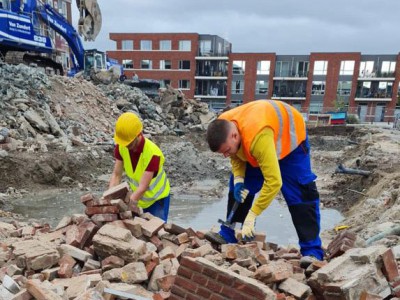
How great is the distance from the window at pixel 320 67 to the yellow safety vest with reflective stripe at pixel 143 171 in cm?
3811

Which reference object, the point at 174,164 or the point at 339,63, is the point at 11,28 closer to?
the point at 174,164

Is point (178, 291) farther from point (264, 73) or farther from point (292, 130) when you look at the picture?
point (264, 73)

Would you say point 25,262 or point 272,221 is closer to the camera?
point 25,262

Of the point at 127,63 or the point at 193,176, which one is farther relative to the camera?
the point at 127,63

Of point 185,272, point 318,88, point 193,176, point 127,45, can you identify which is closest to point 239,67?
point 318,88

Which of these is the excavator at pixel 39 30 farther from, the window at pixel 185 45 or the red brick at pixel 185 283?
the window at pixel 185 45

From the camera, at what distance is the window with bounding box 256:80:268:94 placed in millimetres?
39781

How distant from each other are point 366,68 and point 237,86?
46.0 feet

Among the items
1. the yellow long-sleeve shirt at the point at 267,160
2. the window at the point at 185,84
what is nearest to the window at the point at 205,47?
the window at the point at 185,84

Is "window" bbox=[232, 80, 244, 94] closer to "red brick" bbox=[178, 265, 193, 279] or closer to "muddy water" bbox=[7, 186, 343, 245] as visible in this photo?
"muddy water" bbox=[7, 186, 343, 245]

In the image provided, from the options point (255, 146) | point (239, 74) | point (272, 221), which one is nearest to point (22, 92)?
point (272, 221)

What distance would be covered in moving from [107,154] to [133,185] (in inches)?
318

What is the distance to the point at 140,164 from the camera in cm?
346

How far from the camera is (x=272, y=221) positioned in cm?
756
